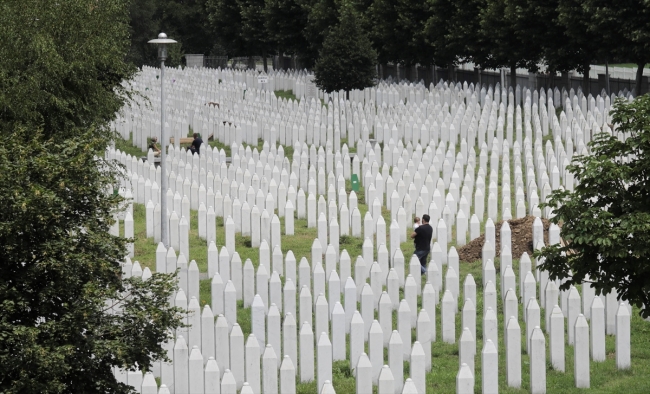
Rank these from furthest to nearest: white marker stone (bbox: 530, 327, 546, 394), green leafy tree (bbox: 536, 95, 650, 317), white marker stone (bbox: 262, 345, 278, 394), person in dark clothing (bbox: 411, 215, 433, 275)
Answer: person in dark clothing (bbox: 411, 215, 433, 275) < white marker stone (bbox: 530, 327, 546, 394) < white marker stone (bbox: 262, 345, 278, 394) < green leafy tree (bbox: 536, 95, 650, 317)

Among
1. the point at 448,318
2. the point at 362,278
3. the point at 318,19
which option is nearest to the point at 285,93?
the point at 318,19

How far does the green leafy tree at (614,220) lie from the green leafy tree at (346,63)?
3052 cm

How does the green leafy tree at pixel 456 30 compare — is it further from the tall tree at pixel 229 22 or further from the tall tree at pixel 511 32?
the tall tree at pixel 229 22

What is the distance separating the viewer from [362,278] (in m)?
17.4

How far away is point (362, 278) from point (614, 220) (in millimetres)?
5306

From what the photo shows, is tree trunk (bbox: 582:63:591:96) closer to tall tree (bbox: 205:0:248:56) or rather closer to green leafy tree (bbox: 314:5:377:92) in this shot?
green leafy tree (bbox: 314:5:377:92)

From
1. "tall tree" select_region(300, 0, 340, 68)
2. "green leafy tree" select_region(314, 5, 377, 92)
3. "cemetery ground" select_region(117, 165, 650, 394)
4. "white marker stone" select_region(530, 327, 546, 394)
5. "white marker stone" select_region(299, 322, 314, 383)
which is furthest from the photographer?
"tall tree" select_region(300, 0, 340, 68)

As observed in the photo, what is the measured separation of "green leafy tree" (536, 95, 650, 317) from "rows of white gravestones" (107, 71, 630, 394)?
105 cm

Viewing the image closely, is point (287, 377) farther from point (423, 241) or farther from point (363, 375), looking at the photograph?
point (423, 241)

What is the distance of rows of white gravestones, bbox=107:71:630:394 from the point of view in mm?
13672

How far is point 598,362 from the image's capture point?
14773mm

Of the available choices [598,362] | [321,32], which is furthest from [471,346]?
[321,32]

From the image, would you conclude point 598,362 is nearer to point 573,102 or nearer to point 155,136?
point 573,102

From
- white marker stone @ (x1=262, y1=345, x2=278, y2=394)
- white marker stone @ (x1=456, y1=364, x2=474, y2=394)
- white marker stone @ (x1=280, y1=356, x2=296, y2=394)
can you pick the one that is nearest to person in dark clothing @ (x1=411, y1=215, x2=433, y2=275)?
white marker stone @ (x1=262, y1=345, x2=278, y2=394)
